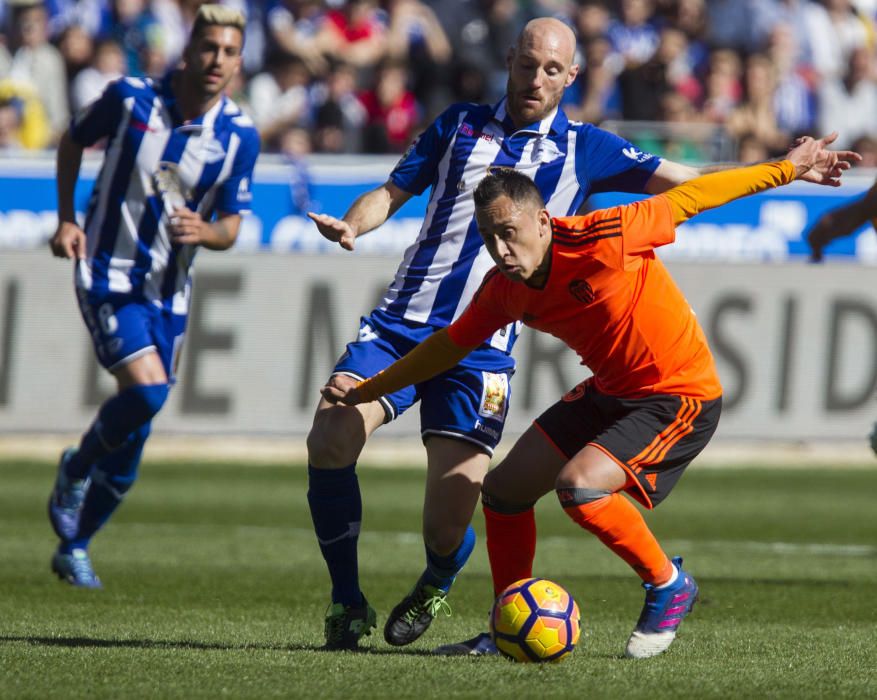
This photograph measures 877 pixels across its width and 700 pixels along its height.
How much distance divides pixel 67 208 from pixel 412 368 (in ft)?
9.96

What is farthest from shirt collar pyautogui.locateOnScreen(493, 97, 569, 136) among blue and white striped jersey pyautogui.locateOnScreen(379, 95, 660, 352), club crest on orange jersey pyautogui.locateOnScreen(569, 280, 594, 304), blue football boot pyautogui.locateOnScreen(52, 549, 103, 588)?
blue football boot pyautogui.locateOnScreen(52, 549, 103, 588)

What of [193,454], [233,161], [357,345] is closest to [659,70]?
[193,454]

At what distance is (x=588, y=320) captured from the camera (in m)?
6.00

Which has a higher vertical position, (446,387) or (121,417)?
(446,387)

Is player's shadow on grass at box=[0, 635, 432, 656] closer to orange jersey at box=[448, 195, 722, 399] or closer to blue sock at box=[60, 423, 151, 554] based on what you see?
orange jersey at box=[448, 195, 722, 399]

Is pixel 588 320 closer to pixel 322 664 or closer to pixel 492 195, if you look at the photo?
pixel 492 195

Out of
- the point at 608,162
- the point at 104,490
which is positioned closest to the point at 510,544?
the point at 608,162

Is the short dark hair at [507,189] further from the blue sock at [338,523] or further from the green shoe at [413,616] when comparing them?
the green shoe at [413,616]

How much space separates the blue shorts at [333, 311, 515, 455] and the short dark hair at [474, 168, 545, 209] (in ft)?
2.84

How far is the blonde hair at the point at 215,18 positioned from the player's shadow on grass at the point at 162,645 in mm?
3174

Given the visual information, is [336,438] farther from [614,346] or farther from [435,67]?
[435,67]

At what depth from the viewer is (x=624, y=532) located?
5867 millimetres

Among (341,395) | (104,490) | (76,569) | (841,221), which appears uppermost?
(841,221)

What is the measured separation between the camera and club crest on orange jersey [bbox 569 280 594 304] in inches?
233
